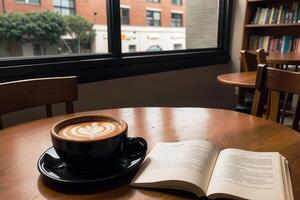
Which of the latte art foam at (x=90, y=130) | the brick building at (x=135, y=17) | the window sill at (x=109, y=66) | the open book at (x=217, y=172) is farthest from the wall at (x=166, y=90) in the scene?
the open book at (x=217, y=172)

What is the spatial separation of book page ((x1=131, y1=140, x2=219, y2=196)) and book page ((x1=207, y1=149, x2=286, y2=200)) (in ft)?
0.07

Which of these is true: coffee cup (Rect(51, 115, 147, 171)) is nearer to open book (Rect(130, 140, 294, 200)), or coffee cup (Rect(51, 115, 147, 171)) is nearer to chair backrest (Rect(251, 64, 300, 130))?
open book (Rect(130, 140, 294, 200))

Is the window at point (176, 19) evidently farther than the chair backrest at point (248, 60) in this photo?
Yes

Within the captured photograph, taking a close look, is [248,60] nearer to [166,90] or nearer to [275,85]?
[166,90]

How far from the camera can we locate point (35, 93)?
1.13 m

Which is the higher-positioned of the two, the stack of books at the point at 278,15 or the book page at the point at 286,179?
the stack of books at the point at 278,15

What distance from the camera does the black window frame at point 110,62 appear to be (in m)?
1.70

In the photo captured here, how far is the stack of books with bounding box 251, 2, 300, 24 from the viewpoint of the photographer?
281 cm

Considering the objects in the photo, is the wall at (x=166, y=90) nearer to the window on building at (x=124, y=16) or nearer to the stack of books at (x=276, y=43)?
the stack of books at (x=276, y=43)

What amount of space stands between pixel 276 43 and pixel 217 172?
2.86 metres

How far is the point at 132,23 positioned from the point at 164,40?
1.47 feet

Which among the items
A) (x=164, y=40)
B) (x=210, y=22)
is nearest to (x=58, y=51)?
(x=164, y=40)

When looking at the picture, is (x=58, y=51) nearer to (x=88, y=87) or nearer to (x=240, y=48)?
(x=88, y=87)

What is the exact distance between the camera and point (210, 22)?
3229 millimetres
